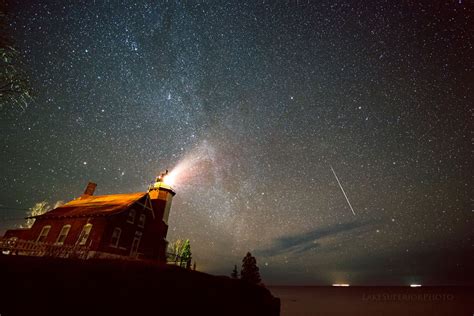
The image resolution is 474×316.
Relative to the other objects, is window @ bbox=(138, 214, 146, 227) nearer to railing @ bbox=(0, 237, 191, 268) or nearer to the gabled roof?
the gabled roof

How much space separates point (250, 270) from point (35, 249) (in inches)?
1665

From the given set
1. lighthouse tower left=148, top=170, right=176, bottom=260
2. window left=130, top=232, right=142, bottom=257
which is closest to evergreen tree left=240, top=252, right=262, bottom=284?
lighthouse tower left=148, top=170, right=176, bottom=260

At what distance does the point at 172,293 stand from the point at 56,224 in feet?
58.7

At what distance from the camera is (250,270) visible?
51.5 m

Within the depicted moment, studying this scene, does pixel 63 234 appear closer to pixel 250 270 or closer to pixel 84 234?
pixel 84 234

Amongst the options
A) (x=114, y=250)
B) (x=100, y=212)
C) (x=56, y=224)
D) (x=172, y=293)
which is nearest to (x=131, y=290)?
(x=172, y=293)

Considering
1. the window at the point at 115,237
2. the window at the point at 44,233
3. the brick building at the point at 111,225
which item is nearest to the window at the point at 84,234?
the brick building at the point at 111,225

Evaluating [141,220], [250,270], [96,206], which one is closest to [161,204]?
[141,220]

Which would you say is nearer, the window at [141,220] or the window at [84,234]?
the window at [84,234]

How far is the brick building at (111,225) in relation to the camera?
76.8ft

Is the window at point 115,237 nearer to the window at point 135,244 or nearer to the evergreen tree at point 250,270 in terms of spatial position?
the window at point 135,244

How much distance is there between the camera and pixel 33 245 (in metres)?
17.7

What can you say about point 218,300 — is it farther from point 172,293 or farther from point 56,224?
point 56,224

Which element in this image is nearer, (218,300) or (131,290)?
(131,290)
